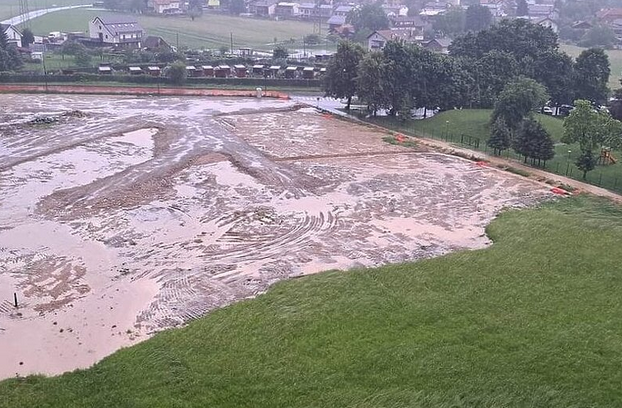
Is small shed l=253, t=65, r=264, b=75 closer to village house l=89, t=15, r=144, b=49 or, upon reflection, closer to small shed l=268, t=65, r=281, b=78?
small shed l=268, t=65, r=281, b=78

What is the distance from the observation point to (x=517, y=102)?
36.2 m

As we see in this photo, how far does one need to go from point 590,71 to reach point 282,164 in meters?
26.2

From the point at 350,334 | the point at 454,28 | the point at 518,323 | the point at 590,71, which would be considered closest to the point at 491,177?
the point at 518,323

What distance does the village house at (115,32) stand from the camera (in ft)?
222

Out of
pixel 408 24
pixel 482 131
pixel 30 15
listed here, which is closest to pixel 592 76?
pixel 482 131

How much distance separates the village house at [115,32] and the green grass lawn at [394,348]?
5703 centimetres

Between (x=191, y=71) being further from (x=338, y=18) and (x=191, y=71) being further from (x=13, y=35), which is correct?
(x=338, y=18)

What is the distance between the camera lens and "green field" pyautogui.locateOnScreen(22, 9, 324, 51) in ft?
260

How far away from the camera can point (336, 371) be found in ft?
45.9

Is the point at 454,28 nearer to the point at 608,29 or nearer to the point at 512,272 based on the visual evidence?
the point at 608,29

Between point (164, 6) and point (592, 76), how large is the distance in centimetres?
7609

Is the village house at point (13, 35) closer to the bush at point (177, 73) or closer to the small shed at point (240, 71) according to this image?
the bush at point (177, 73)

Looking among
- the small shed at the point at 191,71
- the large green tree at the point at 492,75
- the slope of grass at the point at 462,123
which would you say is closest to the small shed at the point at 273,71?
the small shed at the point at 191,71

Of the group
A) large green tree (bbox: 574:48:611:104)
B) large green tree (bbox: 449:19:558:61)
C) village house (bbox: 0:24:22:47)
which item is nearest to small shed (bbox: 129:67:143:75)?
village house (bbox: 0:24:22:47)
